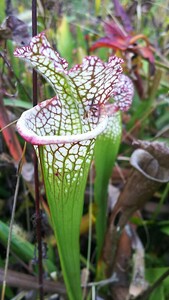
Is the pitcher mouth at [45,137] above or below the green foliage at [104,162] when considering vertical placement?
above

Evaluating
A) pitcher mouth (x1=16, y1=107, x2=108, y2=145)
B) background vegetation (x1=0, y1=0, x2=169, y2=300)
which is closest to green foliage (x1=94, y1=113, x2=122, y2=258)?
background vegetation (x1=0, y1=0, x2=169, y2=300)

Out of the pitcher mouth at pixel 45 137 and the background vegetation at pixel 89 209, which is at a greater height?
the pitcher mouth at pixel 45 137

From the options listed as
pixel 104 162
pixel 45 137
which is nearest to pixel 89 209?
pixel 104 162

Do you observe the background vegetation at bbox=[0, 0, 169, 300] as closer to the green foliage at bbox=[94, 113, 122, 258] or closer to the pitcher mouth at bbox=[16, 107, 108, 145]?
the green foliage at bbox=[94, 113, 122, 258]

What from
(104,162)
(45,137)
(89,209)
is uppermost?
(45,137)

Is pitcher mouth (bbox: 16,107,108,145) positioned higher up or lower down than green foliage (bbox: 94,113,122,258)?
higher up

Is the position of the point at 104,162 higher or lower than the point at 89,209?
higher

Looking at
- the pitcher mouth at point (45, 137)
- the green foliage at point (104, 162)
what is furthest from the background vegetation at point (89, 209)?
the pitcher mouth at point (45, 137)

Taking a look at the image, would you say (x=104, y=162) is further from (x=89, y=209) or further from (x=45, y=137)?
(x=45, y=137)

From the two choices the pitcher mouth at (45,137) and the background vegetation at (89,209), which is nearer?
the pitcher mouth at (45,137)

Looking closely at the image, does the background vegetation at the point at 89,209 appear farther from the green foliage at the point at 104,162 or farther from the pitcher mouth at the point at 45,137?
the pitcher mouth at the point at 45,137

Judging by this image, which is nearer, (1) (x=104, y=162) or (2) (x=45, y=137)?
(2) (x=45, y=137)

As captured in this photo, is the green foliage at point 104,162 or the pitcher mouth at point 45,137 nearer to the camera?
the pitcher mouth at point 45,137

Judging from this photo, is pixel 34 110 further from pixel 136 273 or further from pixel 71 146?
pixel 136 273
